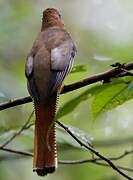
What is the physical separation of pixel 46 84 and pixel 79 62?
8.63ft

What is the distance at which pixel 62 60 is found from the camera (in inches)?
89.4

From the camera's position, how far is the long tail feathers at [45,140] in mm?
2012

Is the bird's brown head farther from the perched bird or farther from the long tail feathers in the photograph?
the long tail feathers

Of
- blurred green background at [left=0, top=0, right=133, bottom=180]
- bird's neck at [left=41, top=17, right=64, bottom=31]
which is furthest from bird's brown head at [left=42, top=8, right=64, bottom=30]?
blurred green background at [left=0, top=0, right=133, bottom=180]

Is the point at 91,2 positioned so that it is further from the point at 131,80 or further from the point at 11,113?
the point at 131,80

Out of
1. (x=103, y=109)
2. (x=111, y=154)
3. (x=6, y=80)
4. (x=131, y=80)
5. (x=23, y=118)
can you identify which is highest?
(x=131, y=80)

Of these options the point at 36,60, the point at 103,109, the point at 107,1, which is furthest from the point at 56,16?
the point at 107,1

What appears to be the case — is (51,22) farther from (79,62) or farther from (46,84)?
(79,62)

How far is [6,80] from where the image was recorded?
3.75 metres

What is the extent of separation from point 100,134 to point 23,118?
0.54 meters

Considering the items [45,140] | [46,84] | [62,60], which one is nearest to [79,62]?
[62,60]

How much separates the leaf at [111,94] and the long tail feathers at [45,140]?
14 centimetres

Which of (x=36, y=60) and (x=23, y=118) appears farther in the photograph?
(x=23, y=118)

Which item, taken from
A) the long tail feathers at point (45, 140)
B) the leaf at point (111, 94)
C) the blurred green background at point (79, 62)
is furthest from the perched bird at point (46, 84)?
the blurred green background at point (79, 62)
